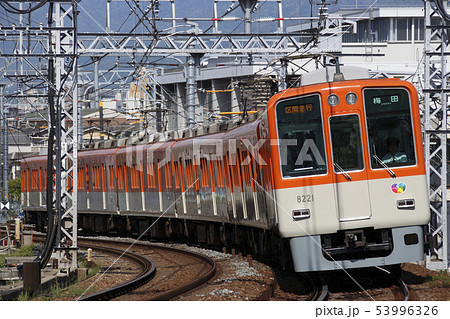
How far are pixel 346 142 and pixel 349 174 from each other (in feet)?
1.41

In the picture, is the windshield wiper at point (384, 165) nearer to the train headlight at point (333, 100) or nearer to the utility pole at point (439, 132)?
the train headlight at point (333, 100)

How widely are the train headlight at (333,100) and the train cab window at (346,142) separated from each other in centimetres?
18

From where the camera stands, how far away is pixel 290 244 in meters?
10.7

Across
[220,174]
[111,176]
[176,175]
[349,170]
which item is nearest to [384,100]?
[349,170]

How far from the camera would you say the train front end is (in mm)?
10664

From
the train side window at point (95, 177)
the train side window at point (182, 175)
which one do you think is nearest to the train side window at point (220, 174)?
the train side window at point (182, 175)

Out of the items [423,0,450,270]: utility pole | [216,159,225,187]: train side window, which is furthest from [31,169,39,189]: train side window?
[423,0,450,270]: utility pole

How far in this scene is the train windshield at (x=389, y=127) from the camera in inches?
428

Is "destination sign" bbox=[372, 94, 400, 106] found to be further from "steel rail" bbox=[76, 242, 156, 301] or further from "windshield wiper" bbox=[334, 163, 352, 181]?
"steel rail" bbox=[76, 242, 156, 301]

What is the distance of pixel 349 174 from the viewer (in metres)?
10.8

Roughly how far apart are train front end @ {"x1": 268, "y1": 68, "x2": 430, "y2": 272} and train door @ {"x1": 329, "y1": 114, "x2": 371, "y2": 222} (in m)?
0.01

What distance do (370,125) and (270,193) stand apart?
5.38 feet

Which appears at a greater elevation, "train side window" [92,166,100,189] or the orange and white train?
the orange and white train
